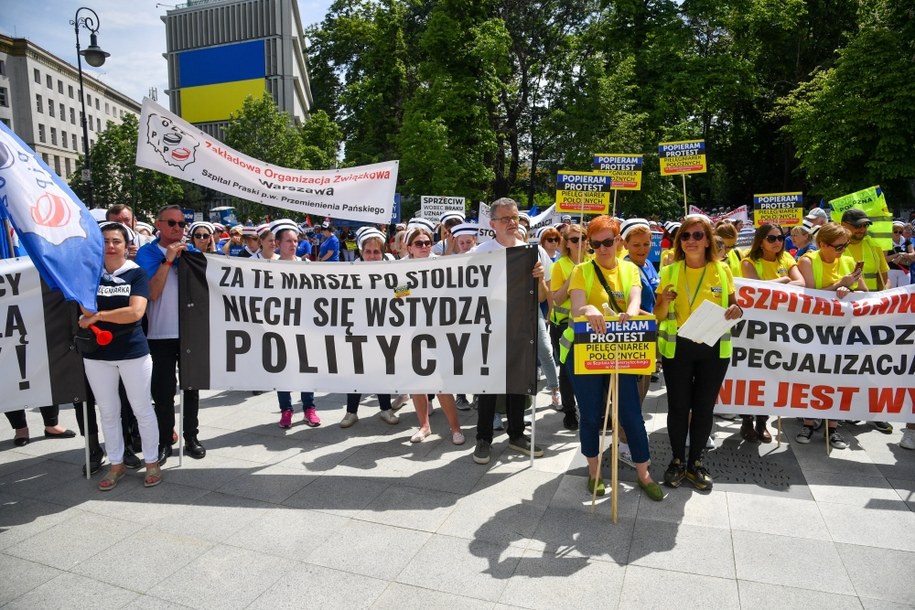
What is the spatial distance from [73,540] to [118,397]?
3.75 ft

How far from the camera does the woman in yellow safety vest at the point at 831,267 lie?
18.1 ft

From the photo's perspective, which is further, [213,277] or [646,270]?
[646,270]

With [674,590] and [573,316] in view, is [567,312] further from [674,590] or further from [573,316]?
[674,590]

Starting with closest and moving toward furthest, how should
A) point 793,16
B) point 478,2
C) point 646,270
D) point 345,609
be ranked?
point 345,609
point 646,270
point 478,2
point 793,16

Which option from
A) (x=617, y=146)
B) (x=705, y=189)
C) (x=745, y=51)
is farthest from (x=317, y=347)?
(x=705, y=189)

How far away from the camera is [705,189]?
3878 centimetres

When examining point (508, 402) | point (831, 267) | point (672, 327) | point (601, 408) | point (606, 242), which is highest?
point (606, 242)

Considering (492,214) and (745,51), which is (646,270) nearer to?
(492,214)

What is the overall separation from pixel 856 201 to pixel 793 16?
27.9 m

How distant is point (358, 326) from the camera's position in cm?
534

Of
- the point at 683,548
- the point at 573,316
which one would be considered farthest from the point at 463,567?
the point at 573,316

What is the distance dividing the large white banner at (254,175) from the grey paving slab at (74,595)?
2.86 m

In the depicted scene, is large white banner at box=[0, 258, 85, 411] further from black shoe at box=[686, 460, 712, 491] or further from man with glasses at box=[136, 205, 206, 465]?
black shoe at box=[686, 460, 712, 491]

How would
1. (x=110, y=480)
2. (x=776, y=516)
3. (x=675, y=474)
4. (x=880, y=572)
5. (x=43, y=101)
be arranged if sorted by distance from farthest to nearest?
(x=43, y=101) → (x=110, y=480) → (x=675, y=474) → (x=776, y=516) → (x=880, y=572)
